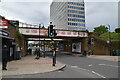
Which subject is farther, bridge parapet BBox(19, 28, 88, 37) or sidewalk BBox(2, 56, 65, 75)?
bridge parapet BBox(19, 28, 88, 37)

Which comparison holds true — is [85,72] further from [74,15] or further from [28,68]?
[74,15]

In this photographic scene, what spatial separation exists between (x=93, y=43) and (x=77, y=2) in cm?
6650

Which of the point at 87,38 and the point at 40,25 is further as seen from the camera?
the point at 87,38

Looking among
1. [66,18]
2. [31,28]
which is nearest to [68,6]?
[66,18]

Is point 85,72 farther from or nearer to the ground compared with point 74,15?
nearer to the ground

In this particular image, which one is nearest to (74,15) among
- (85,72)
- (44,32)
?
(44,32)

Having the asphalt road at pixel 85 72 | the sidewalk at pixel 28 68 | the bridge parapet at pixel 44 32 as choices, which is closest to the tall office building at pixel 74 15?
the bridge parapet at pixel 44 32

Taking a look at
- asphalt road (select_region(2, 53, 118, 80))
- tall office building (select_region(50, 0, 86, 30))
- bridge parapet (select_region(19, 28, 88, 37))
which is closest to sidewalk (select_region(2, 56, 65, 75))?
asphalt road (select_region(2, 53, 118, 80))

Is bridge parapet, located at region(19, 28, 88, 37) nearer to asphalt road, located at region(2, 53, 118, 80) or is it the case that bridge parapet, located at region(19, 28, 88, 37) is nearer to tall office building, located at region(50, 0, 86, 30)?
asphalt road, located at region(2, 53, 118, 80)

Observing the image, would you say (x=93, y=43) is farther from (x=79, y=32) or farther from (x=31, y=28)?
(x=31, y=28)

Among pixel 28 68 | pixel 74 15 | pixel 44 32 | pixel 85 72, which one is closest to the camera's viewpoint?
pixel 85 72

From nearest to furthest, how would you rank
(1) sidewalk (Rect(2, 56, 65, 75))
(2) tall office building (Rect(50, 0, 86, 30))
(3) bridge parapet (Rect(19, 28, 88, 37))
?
(1) sidewalk (Rect(2, 56, 65, 75)), (3) bridge parapet (Rect(19, 28, 88, 37)), (2) tall office building (Rect(50, 0, 86, 30))

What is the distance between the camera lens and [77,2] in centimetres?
8894

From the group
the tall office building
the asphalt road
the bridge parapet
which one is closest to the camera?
the asphalt road
